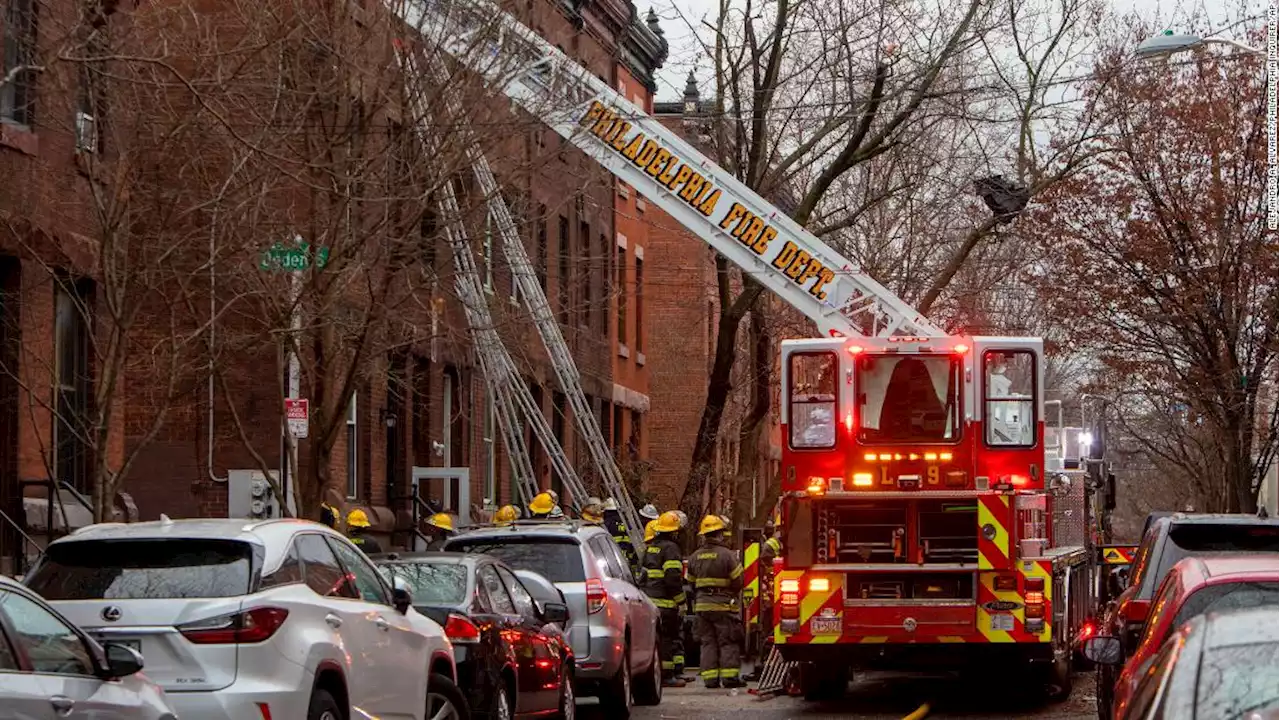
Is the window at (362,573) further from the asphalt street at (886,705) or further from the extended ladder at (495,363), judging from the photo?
the asphalt street at (886,705)

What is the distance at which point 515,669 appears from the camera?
13820 mm

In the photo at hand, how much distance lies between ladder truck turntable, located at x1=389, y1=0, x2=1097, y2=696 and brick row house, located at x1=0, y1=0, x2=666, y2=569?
2.93 feet

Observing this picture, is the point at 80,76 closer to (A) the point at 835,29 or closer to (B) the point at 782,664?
(B) the point at 782,664

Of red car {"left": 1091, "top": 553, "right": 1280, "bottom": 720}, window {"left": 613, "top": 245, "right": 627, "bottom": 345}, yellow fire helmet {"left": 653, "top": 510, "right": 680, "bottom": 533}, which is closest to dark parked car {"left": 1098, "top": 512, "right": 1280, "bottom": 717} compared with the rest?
red car {"left": 1091, "top": 553, "right": 1280, "bottom": 720}

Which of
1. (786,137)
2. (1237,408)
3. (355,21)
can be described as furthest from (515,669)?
(1237,408)

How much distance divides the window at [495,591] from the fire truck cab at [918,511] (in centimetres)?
408

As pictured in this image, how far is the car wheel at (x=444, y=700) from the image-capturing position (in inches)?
488

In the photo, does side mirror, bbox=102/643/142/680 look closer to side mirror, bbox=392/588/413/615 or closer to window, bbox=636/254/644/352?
side mirror, bbox=392/588/413/615

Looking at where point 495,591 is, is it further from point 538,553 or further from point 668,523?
point 668,523

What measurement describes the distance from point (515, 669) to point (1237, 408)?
24404mm

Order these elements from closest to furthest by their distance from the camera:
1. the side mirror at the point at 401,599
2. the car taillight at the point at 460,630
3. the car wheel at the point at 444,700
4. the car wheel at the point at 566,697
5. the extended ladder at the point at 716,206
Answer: the side mirror at the point at 401,599 → the car wheel at the point at 444,700 → the car taillight at the point at 460,630 → the car wheel at the point at 566,697 → the extended ladder at the point at 716,206

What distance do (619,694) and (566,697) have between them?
1.94 metres

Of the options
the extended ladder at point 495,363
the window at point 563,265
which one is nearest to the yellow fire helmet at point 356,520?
the extended ladder at point 495,363

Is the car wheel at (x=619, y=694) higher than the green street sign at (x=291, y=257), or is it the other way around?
the green street sign at (x=291, y=257)
